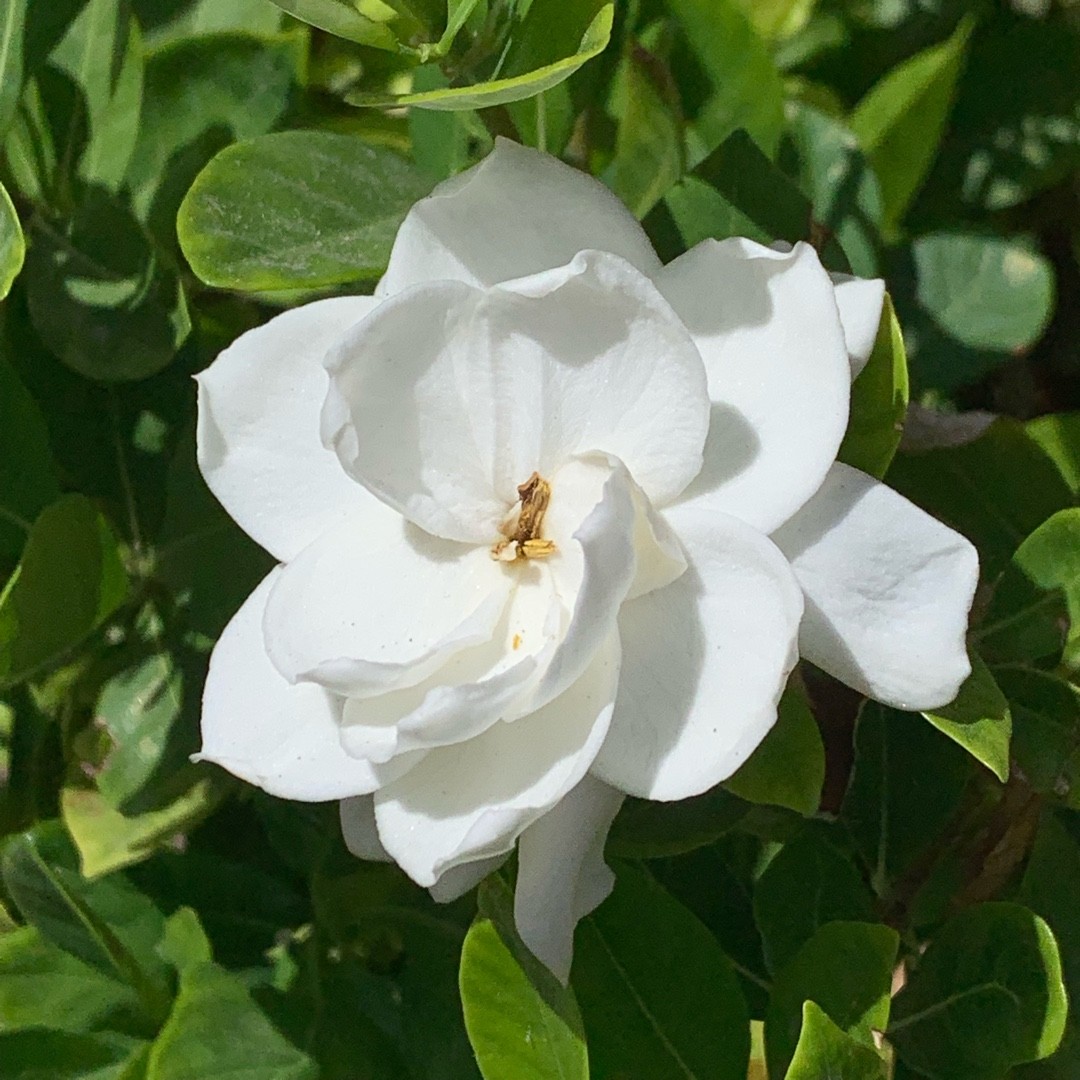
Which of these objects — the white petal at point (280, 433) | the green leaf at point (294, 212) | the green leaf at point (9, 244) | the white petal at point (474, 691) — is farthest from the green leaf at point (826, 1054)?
the green leaf at point (9, 244)

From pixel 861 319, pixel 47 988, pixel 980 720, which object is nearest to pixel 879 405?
pixel 861 319

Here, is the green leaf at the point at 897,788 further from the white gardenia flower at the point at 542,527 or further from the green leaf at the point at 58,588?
the green leaf at the point at 58,588

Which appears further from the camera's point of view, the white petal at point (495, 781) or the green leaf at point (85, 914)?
the green leaf at point (85, 914)

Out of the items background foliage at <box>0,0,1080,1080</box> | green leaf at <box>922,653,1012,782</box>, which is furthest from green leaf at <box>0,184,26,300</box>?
green leaf at <box>922,653,1012,782</box>

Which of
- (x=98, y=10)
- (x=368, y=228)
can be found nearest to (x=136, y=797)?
(x=368, y=228)

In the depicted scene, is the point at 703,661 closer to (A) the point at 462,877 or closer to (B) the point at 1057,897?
(A) the point at 462,877
